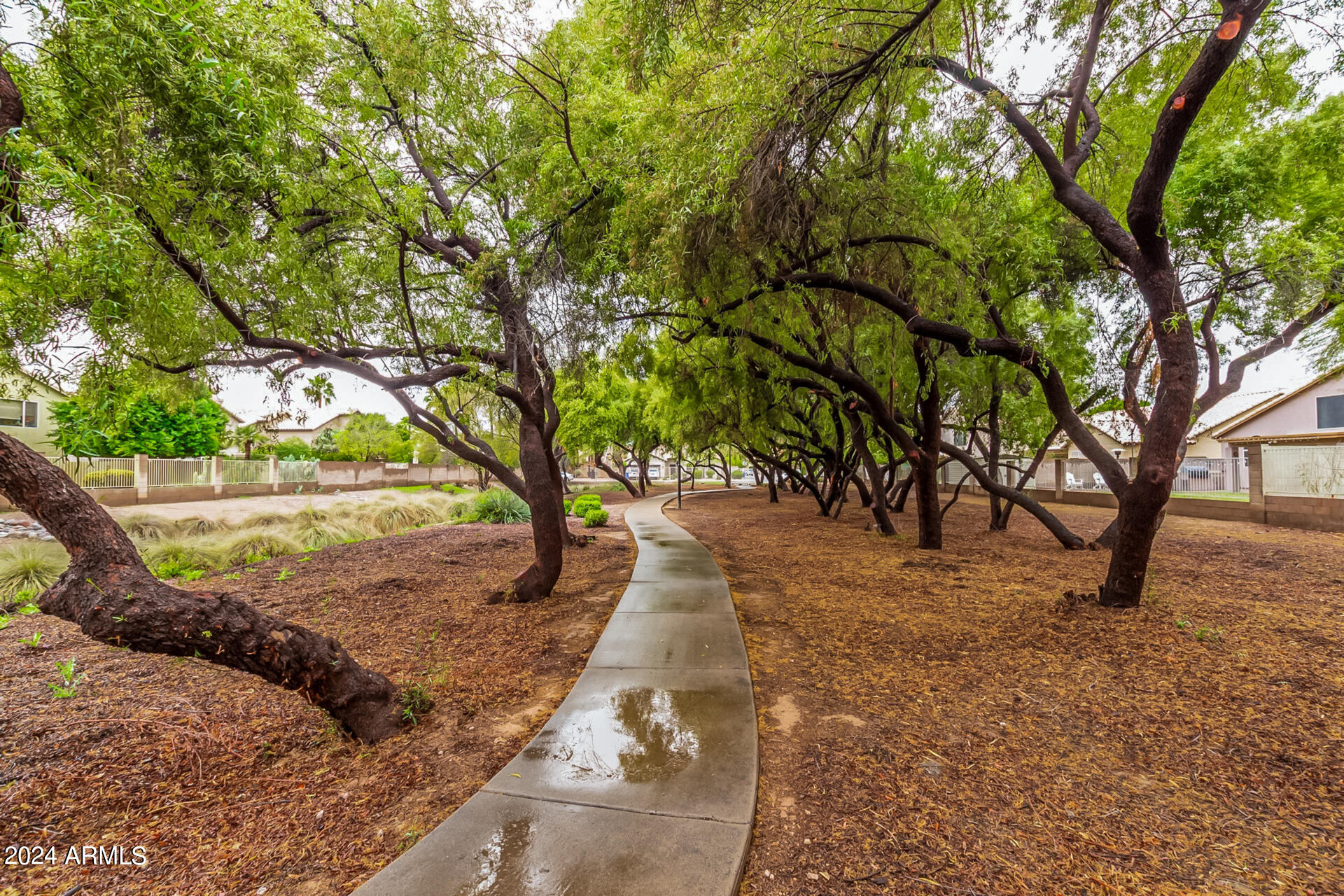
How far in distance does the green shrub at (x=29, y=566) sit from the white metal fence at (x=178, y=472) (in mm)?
12123

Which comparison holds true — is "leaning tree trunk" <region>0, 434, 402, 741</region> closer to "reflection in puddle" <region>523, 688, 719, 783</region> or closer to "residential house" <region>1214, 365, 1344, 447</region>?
"reflection in puddle" <region>523, 688, 719, 783</region>

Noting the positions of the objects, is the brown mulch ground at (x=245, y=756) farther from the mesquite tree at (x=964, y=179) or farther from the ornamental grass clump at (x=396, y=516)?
the ornamental grass clump at (x=396, y=516)

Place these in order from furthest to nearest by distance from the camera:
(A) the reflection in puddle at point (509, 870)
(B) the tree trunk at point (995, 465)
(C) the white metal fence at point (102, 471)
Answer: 1. (C) the white metal fence at point (102, 471)
2. (B) the tree trunk at point (995, 465)
3. (A) the reflection in puddle at point (509, 870)

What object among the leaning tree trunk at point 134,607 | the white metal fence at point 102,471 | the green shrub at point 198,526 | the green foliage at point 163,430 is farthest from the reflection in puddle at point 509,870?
the white metal fence at point 102,471

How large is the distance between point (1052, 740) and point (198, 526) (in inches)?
551

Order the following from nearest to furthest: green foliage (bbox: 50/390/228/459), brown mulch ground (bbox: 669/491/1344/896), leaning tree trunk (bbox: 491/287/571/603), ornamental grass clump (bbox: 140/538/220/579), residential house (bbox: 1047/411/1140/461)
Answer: brown mulch ground (bbox: 669/491/1344/896) < leaning tree trunk (bbox: 491/287/571/603) < ornamental grass clump (bbox: 140/538/220/579) < residential house (bbox: 1047/411/1140/461) < green foliage (bbox: 50/390/228/459)

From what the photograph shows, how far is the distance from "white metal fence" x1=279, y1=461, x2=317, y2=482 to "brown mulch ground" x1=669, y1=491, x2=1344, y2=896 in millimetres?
24995

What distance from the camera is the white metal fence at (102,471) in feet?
49.9

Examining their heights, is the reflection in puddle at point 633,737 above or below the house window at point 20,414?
below

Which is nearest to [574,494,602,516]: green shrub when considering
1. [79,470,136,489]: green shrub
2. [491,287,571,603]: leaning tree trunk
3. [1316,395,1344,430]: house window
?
[491,287,571,603]: leaning tree trunk

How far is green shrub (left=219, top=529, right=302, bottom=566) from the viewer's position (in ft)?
28.9

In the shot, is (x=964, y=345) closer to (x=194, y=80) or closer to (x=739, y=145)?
(x=739, y=145)

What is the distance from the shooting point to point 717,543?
11102mm

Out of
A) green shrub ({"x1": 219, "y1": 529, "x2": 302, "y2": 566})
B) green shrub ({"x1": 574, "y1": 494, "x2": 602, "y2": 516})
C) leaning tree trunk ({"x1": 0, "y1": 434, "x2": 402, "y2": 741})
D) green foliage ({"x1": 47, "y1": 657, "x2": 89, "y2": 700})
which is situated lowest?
green foliage ({"x1": 47, "y1": 657, "x2": 89, "y2": 700})
